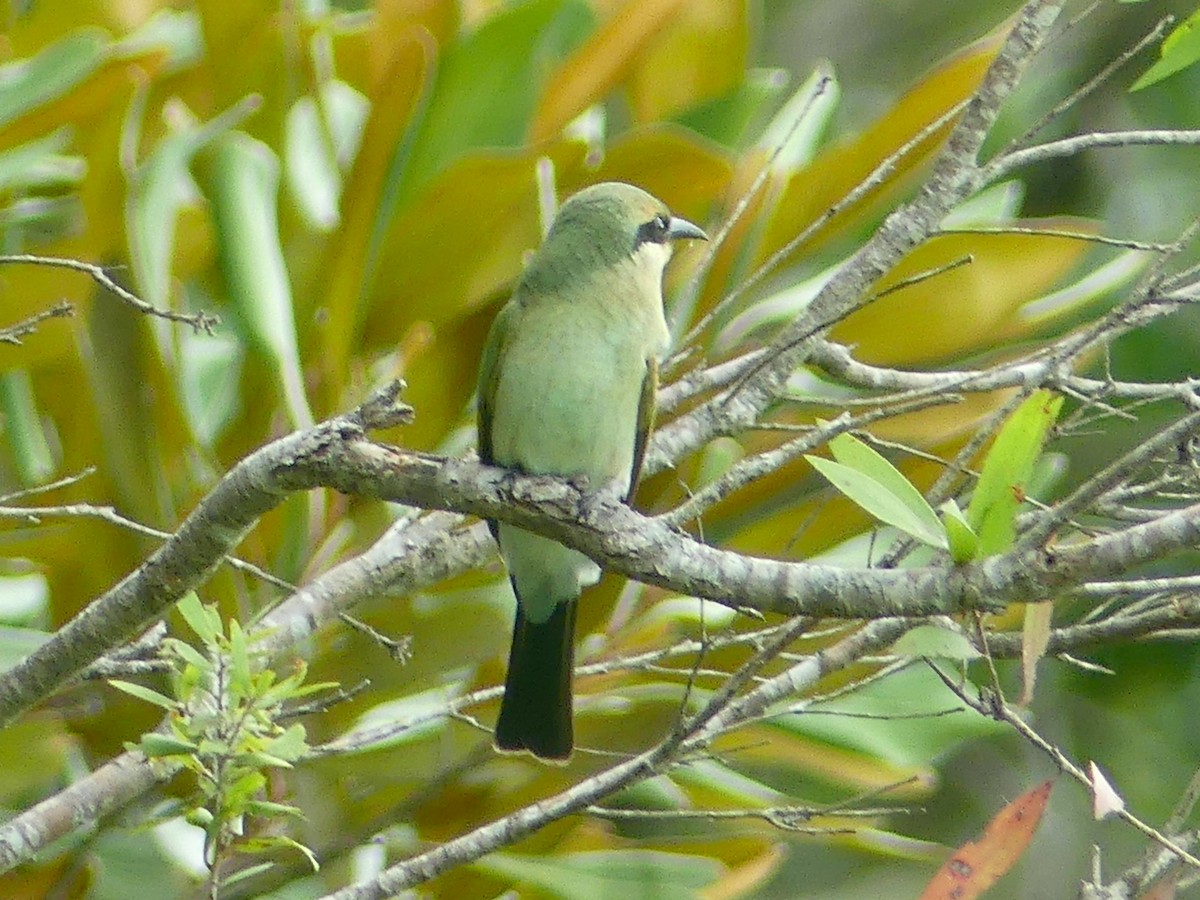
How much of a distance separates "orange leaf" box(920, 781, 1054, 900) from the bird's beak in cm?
121

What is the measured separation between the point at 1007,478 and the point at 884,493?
0.12 m

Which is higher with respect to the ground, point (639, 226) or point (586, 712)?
point (639, 226)

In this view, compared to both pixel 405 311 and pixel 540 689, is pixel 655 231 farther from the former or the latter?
pixel 540 689

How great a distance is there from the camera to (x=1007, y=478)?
1488 millimetres

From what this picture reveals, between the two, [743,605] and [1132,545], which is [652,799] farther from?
[1132,545]

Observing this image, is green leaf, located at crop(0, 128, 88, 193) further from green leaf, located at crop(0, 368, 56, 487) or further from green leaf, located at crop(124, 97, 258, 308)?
green leaf, located at crop(0, 368, 56, 487)

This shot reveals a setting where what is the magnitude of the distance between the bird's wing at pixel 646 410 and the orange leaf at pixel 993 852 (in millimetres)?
849

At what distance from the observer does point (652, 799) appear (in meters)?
2.82

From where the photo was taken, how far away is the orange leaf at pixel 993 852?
1.82 meters

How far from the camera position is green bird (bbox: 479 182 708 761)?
239cm

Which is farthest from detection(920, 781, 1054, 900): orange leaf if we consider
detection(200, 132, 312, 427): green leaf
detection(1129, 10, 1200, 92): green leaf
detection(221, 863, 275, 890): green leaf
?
detection(200, 132, 312, 427): green leaf

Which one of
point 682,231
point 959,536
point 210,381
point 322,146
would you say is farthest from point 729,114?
point 959,536

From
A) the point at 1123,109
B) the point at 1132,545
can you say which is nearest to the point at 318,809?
the point at 1132,545

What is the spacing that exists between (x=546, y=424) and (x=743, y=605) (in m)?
0.82
